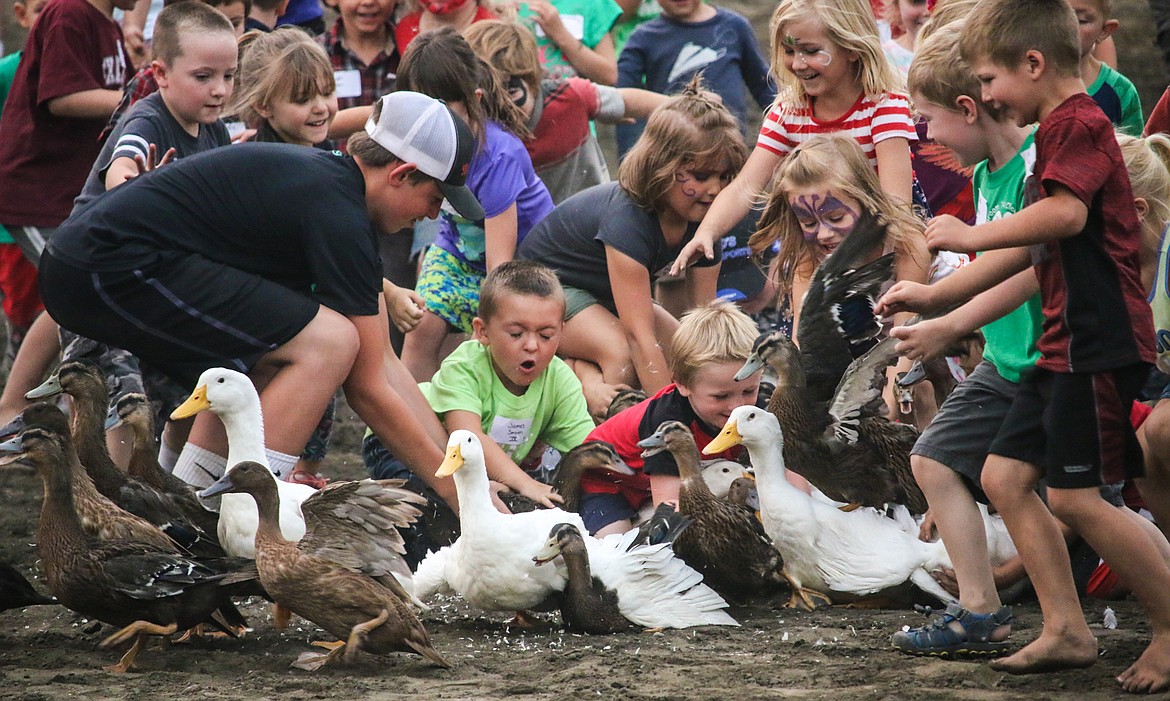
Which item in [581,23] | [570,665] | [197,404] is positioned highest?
[581,23]

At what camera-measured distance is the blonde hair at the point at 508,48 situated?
22.5 ft

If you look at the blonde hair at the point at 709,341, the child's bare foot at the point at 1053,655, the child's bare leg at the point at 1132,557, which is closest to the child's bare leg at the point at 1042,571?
the child's bare foot at the point at 1053,655

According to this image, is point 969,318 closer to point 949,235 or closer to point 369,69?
point 949,235

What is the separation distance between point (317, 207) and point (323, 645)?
151cm

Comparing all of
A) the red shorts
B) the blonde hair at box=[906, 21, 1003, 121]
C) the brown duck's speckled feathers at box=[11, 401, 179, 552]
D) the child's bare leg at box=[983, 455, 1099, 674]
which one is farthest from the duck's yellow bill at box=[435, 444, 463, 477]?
the red shorts

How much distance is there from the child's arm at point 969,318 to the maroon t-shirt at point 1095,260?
7.5 inches

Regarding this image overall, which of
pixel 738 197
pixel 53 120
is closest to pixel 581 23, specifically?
pixel 738 197

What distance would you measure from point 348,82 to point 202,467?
3.00 meters

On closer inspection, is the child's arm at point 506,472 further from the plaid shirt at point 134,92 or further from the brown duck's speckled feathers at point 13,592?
the plaid shirt at point 134,92

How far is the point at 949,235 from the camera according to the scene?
11.3 ft

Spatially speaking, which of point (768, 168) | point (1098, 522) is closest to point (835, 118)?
point (768, 168)

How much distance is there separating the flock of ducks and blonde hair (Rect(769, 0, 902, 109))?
1.01m

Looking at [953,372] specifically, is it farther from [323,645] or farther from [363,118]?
[363,118]

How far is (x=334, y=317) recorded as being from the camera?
4.84 meters
